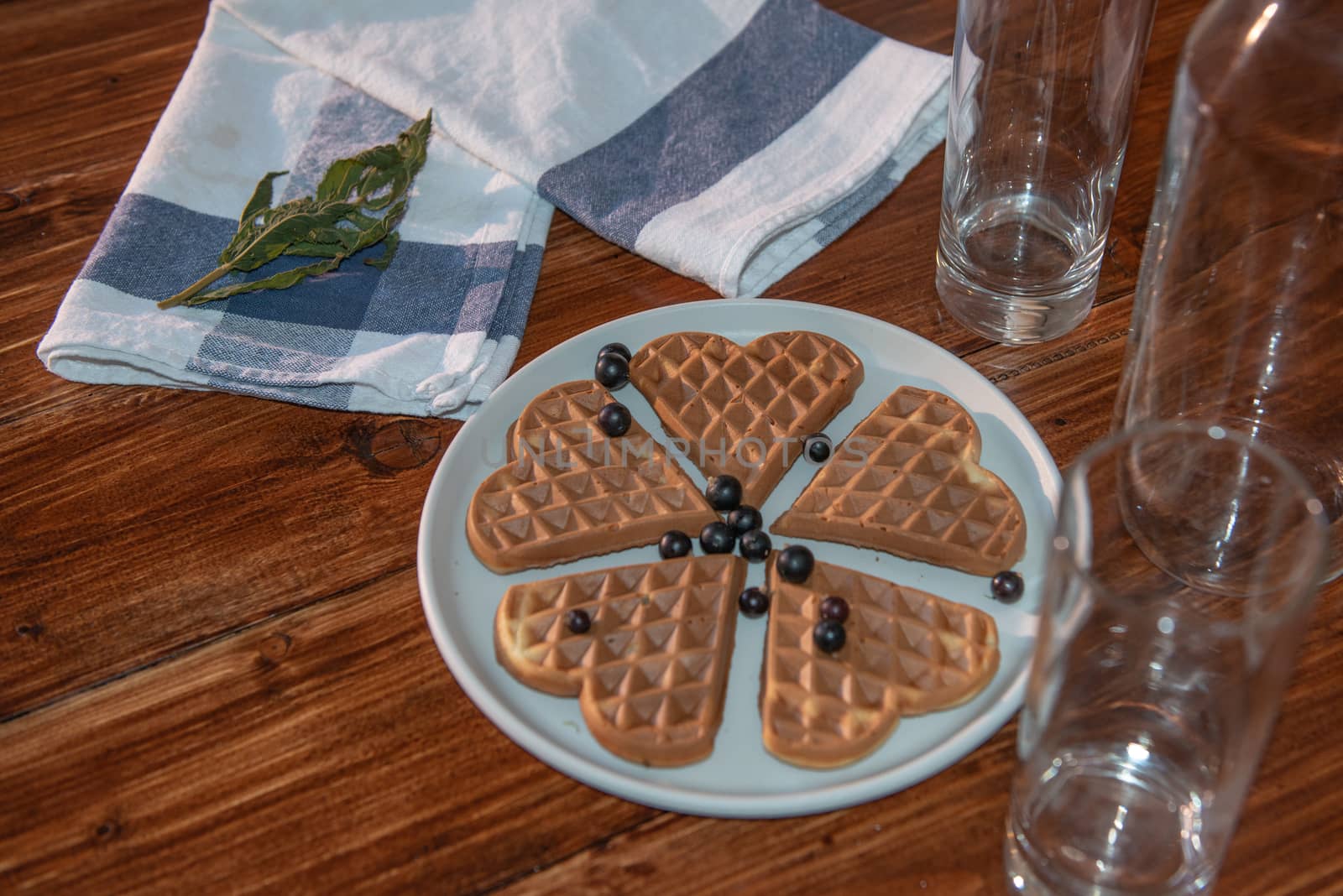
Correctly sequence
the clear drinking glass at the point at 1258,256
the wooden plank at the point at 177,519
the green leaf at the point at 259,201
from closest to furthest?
the clear drinking glass at the point at 1258,256
the wooden plank at the point at 177,519
the green leaf at the point at 259,201

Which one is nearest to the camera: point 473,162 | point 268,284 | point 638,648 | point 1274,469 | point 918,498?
point 1274,469

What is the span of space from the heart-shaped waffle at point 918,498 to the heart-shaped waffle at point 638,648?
13 centimetres

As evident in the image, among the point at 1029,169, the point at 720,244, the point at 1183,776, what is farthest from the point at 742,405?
the point at 1183,776

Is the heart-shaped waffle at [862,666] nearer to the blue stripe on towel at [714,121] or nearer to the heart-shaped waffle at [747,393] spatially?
the heart-shaped waffle at [747,393]

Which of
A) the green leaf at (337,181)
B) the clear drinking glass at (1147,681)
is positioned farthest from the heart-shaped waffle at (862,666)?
the green leaf at (337,181)

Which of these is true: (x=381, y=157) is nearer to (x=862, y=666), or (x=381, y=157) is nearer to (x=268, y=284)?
(x=268, y=284)

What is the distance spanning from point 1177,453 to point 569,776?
2.32 ft

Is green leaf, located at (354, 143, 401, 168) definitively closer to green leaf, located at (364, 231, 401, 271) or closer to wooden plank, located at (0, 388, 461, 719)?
green leaf, located at (364, 231, 401, 271)

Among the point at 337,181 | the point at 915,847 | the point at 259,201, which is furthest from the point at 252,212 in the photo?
the point at 915,847

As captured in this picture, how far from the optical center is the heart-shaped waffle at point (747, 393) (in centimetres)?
148

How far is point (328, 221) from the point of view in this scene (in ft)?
5.63

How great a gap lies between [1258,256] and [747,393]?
2.06 feet

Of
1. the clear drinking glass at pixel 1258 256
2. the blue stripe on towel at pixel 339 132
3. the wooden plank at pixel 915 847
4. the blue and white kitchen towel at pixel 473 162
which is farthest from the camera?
the blue stripe on towel at pixel 339 132

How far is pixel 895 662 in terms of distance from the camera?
4.14 ft
